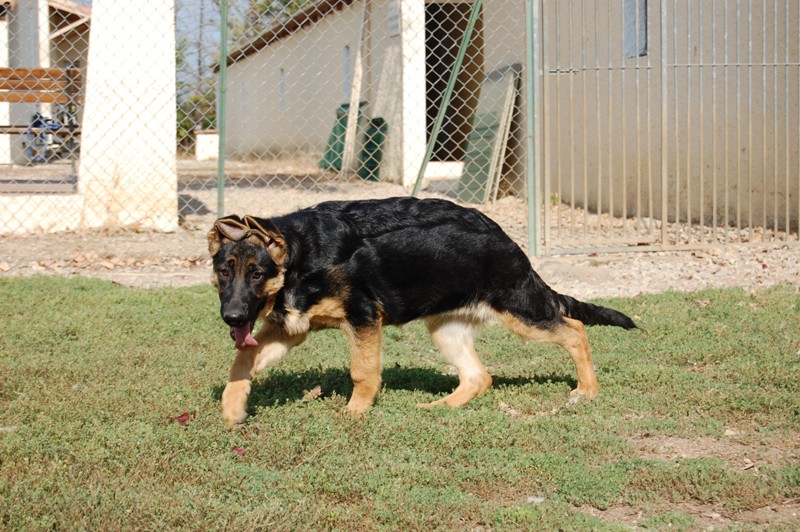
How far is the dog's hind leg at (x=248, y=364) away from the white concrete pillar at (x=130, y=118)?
655 centimetres

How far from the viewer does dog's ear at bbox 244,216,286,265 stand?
15.0ft

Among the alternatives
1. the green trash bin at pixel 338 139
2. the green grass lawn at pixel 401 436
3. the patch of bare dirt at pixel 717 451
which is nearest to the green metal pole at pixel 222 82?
the green grass lawn at pixel 401 436

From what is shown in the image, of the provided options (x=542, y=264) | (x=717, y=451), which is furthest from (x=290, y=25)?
(x=717, y=451)

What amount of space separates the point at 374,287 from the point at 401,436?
82 centimetres

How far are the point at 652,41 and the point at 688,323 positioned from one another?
6084mm

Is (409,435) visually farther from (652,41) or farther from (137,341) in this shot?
(652,41)

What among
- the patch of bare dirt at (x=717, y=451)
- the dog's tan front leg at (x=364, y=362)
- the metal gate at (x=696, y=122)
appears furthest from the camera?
the metal gate at (x=696, y=122)

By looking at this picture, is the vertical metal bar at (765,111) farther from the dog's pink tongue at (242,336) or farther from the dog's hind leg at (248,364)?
the dog's pink tongue at (242,336)

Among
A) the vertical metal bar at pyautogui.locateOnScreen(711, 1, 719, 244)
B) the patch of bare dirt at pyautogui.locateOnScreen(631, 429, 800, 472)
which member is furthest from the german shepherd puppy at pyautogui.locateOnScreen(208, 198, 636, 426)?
the vertical metal bar at pyautogui.locateOnScreen(711, 1, 719, 244)

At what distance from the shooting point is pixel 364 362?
4.93 metres

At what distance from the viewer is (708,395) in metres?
5.23

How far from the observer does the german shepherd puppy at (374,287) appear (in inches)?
180

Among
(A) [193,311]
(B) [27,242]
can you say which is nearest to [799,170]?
(A) [193,311]

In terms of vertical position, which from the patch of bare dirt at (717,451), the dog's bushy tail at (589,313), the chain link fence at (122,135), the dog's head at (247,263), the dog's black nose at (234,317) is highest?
the chain link fence at (122,135)
